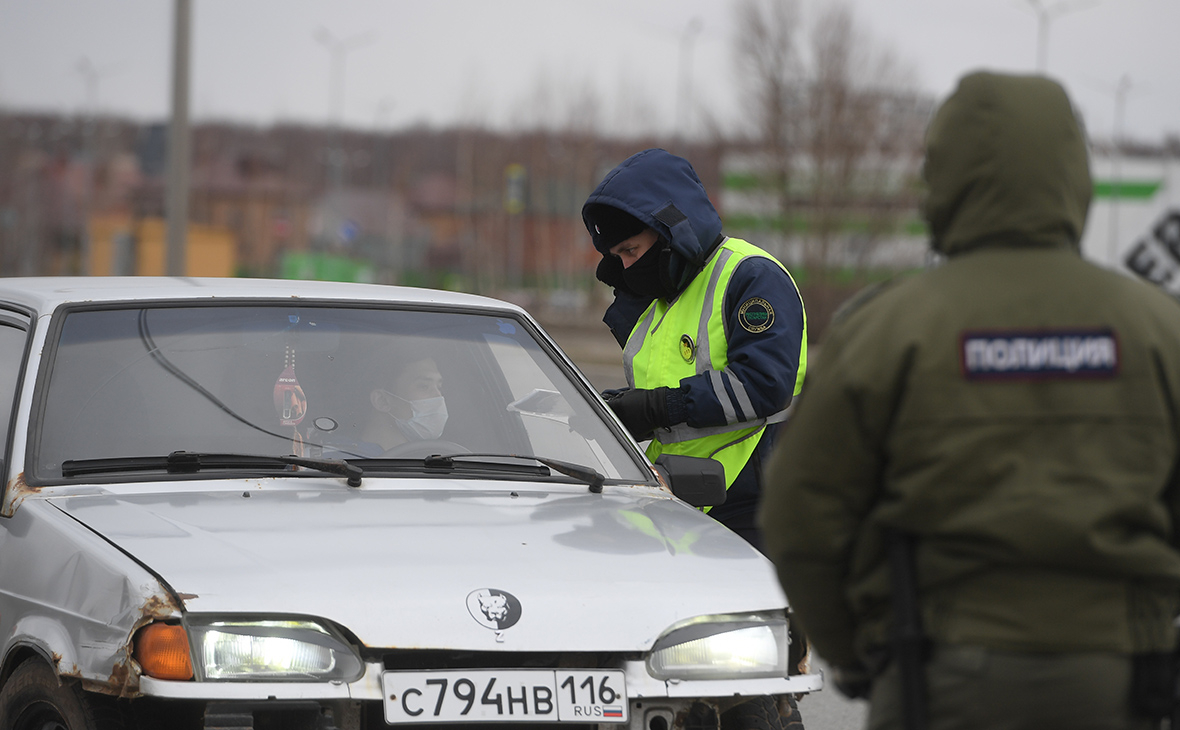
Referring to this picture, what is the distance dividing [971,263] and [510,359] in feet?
7.83

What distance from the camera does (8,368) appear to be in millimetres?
3914

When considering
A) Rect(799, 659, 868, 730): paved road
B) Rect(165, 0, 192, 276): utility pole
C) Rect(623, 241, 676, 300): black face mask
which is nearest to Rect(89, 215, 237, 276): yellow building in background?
Rect(165, 0, 192, 276): utility pole

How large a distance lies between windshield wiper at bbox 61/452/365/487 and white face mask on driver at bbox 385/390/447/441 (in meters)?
0.34

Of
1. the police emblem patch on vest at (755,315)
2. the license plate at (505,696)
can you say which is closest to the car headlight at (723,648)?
the license plate at (505,696)

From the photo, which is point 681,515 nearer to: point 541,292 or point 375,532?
point 375,532

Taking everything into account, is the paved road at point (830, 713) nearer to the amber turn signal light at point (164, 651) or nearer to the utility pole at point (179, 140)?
the amber turn signal light at point (164, 651)

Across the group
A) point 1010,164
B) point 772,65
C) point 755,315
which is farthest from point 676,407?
point 772,65

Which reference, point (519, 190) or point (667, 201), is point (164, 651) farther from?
point (519, 190)

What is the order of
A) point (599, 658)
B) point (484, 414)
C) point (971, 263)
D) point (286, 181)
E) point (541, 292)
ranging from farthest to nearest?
point (286, 181) → point (541, 292) → point (484, 414) → point (599, 658) → point (971, 263)

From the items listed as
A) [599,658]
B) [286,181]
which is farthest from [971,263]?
[286,181]

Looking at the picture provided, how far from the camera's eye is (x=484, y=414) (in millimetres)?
4152

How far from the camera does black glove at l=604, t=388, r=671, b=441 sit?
4.21 meters

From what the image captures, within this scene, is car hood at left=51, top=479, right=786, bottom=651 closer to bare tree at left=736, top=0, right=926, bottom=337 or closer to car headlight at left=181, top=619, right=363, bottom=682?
car headlight at left=181, top=619, right=363, bottom=682

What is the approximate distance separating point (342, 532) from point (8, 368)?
4.50ft
